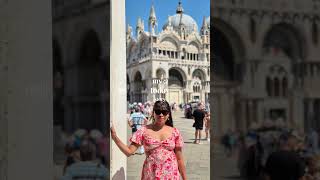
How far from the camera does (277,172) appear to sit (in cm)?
299

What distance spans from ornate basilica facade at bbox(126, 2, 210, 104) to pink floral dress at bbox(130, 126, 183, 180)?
2682 inches

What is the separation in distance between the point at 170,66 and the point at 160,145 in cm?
7634

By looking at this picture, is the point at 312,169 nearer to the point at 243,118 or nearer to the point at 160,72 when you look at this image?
the point at 243,118

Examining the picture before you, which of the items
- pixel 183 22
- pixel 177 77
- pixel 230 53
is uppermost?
pixel 183 22

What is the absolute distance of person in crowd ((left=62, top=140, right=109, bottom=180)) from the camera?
347 centimetres

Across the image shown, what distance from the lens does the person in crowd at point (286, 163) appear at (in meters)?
2.97

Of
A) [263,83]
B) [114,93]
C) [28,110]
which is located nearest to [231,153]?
[263,83]

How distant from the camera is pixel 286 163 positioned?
3.00 metres

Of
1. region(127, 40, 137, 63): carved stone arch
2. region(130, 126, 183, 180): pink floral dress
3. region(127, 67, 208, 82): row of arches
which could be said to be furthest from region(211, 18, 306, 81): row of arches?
region(127, 40, 137, 63): carved stone arch

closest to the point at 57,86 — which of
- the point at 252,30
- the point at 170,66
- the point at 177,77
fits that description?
the point at 252,30

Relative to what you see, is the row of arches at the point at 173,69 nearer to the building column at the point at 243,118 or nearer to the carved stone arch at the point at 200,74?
the carved stone arch at the point at 200,74

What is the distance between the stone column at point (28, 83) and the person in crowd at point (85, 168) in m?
0.24

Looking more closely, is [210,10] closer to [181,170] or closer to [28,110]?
[181,170]

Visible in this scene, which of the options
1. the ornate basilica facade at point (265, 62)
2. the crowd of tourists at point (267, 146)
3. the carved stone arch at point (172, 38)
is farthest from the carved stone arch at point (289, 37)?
the carved stone arch at point (172, 38)
